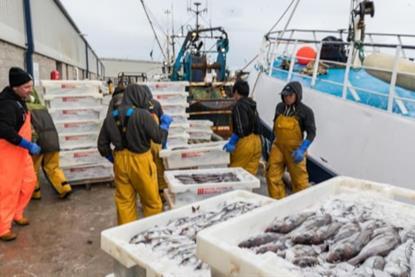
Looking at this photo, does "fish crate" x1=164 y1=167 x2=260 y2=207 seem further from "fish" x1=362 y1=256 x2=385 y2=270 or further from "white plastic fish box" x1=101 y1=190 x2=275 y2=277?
"fish" x1=362 y1=256 x2=385 y2=270

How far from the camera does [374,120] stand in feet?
14.4

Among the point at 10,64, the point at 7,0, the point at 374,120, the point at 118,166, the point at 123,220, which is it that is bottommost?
the point at 123,220

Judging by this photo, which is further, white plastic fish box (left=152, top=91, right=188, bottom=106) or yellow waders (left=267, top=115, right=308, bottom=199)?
white plastic fish box (left=152, top=91, right=188, bottom=106)

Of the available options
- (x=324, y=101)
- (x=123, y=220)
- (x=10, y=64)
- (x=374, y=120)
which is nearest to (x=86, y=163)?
(x=123, y=220)

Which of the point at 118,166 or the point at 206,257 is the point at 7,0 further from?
the point at 206,257

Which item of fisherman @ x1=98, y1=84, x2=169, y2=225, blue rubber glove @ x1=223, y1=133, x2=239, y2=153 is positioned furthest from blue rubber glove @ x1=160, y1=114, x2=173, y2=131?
fisherman @ x1=98, y1=84, x2=169, y2=225

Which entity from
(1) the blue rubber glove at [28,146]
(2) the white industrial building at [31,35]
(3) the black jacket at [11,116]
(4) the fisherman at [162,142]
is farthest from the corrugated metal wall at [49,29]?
(1) the blue rubber glove at [28,146]

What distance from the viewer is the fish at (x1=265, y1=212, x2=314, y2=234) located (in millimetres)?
1808

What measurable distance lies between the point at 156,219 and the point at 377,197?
4.88ft

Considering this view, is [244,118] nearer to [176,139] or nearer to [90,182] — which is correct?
[176,139]

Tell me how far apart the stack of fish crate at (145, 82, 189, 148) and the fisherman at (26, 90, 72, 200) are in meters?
2.15

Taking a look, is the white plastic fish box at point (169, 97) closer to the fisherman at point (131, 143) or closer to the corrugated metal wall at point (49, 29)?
the fisherman at point (131, 143)

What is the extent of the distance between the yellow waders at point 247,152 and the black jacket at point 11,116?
290 centimetres

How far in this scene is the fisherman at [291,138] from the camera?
15.3 ft
